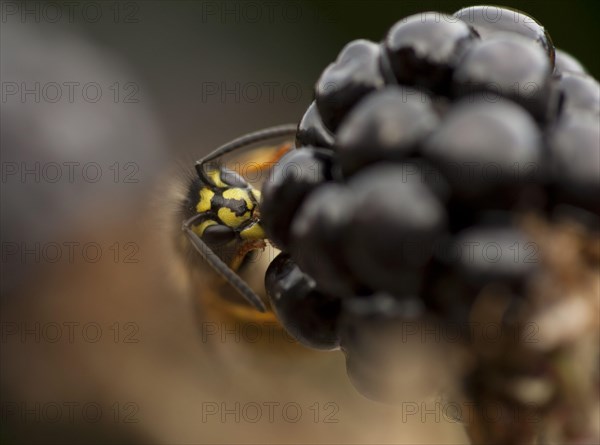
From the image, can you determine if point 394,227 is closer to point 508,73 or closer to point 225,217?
point 508,73

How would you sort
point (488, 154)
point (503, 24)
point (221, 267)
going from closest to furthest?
point (488, 154) → point (503, 24) → point (221, 267)

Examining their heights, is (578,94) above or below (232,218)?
above

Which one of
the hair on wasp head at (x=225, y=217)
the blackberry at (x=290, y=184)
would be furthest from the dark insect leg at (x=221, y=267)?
the blackberry at (x=290, y=184)

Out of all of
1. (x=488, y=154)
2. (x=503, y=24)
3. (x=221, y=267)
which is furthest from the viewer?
(x=221, y=267)

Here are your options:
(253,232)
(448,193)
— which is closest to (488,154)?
(448,193)

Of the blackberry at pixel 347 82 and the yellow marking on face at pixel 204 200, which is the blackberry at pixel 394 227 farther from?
the yellow marking on face at pixel 204 200

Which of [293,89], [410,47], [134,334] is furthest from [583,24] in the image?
[410,47]

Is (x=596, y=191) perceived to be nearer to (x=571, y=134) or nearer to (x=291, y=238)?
(x=571, y=134)
